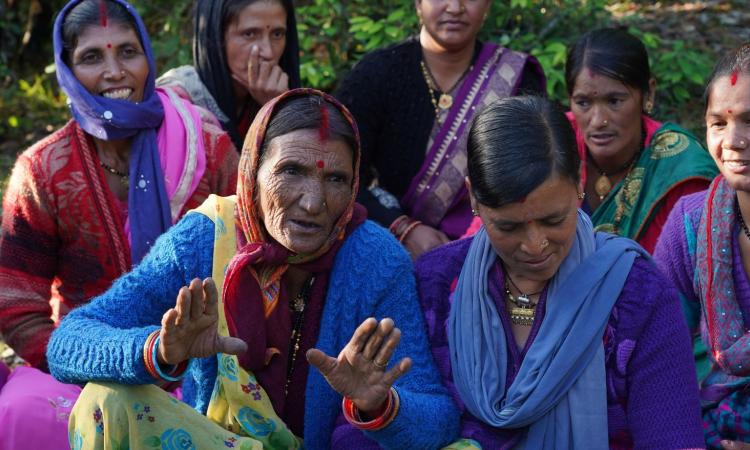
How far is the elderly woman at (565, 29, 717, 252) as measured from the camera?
4.20 metres

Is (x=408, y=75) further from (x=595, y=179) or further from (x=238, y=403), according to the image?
(x=238, y=403)

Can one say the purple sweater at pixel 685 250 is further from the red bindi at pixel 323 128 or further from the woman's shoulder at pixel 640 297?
the red bindi at pixel 323 128

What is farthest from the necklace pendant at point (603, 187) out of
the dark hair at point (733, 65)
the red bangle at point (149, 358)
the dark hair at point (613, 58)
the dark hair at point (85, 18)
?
the red bangle at point (149, 358)

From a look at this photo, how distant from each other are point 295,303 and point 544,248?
835 mm

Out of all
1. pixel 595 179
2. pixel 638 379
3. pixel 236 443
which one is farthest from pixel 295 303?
pixel 595 179

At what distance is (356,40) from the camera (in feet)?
22.4

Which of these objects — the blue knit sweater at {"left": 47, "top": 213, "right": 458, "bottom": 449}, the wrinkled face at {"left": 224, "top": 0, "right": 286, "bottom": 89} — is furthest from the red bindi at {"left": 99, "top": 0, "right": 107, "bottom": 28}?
the blue knit sweater at {"left": 47, "top": 213, "right": 458, "bottom": 449}

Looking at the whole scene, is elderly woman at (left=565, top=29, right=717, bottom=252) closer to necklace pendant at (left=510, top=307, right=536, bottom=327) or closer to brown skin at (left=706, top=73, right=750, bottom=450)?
brown skin at (left=706, top=73, right=750, bottom=450)

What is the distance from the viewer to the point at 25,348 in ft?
12.3

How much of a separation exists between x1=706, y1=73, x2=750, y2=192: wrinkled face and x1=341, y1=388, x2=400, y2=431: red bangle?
4.59 feet

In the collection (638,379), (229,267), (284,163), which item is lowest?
(638,379)

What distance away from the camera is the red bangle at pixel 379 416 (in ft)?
9.23

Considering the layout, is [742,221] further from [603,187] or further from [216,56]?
[216,56]

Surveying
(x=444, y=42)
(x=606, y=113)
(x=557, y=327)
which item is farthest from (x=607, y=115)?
(x=557, y=327)
